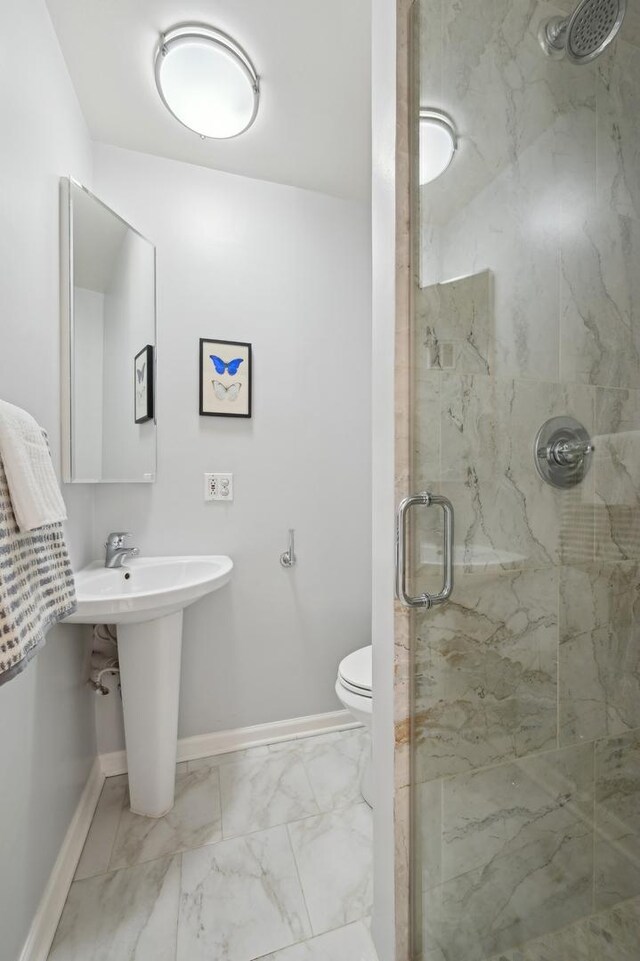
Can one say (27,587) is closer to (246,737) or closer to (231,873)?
(231,873)

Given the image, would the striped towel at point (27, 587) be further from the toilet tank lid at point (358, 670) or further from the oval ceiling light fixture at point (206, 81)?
the oval ceiling light fixture at point (206, 81)

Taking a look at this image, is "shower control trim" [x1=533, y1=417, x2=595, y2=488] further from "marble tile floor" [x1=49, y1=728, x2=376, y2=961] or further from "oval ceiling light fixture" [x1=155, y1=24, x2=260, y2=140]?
"oval ceiling light fixture" [x1=155, y1=24, x2=260, y2=140]

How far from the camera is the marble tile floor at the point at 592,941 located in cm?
81

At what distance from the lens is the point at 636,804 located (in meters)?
0.89

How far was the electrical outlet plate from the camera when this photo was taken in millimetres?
1724

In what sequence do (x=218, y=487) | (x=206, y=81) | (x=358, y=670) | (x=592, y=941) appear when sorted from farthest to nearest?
(x=218, y=487)
(x=358, y=670)
(x=206, y=81)
(x=592, y=941)

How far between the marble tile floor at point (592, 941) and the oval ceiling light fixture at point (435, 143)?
1.63 metres

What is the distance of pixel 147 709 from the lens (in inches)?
54.5

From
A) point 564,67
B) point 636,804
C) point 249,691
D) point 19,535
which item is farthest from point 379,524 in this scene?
point 249,691

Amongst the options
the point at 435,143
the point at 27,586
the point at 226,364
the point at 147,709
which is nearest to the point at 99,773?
the point at 147,709

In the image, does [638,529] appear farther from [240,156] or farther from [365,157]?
[240,156]

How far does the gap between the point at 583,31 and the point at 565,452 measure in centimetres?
93

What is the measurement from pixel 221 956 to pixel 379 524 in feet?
3.69

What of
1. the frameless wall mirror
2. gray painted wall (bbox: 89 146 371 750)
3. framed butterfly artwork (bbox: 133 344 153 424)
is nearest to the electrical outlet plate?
gray painted wall (bbox: 89 146 371 750)
